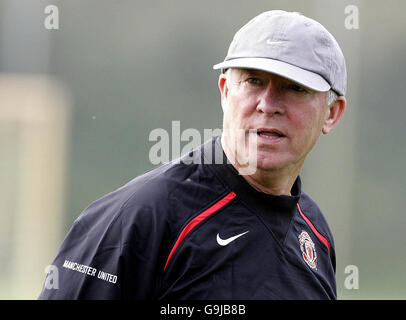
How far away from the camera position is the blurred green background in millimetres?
5906

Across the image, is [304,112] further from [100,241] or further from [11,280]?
[11,280]

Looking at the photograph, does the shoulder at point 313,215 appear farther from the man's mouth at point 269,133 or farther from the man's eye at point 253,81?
the man's eye at point 253,81

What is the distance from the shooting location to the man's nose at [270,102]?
1919 mm

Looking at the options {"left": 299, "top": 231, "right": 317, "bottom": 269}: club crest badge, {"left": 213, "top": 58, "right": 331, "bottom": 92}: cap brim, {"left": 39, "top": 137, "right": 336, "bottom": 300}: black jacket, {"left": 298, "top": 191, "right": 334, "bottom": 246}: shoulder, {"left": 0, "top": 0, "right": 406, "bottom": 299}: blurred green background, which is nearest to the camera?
{"left": 39, "top": 137, "right": 336, "bottom": 300}: black jacket

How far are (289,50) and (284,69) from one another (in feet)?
0.28

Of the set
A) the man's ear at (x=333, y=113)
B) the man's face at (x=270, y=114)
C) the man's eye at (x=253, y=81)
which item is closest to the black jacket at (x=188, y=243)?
the man's face at (x=270, y=114)

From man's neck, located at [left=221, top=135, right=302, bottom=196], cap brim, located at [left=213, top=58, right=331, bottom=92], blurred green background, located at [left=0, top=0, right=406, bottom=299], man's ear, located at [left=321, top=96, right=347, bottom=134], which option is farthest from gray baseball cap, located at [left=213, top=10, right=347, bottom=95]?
blurred green background, located at [left=0, top=0, right=406, bottom=299]

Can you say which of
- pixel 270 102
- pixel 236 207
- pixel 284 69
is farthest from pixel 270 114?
pixel 236 207

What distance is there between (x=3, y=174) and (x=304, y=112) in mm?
4650

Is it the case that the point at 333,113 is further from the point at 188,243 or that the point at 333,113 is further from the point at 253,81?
the point at 188,243

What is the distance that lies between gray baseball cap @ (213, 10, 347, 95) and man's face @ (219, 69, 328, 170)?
4 cm

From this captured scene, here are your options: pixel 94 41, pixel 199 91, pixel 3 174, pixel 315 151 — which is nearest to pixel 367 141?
pixel 315 151

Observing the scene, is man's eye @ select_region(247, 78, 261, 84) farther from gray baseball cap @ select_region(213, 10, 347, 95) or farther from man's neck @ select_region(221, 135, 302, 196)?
man's neck @ select_region(221, 135, 302, 196)

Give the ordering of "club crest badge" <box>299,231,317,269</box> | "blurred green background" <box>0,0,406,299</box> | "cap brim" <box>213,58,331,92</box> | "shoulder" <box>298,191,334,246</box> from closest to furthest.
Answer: "cap brim" <box>213,58,331,92</box>, "club crest badge" <box>299,231,317,269</box>, "shoulder" <box>298,191,334,246</box>, "blurred green background" <box>0,0,406,299</box>
